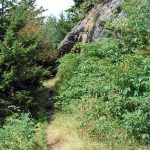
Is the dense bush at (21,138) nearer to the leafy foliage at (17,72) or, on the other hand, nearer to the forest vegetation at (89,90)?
the forest vegetation at (89,90)

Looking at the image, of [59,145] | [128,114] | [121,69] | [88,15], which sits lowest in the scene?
[59,145]

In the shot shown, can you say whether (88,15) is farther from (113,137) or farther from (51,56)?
(113,137)

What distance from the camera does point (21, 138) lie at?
1086 cm

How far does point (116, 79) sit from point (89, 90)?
1535 millimetres

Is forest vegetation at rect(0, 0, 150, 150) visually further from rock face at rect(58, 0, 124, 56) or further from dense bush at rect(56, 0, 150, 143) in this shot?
rock face at rect(58, 0, 124, 56)

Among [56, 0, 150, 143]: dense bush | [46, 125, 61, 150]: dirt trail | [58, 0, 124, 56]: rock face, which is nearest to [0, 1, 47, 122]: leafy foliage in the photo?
[56, 0, 150, 143]: dense bush

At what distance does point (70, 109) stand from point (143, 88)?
123 inches

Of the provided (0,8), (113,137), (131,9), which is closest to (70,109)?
(113,137)

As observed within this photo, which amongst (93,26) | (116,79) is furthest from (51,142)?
(93,26)

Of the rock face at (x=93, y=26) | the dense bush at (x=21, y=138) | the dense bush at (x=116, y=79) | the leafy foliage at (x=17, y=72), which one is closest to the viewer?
the dense bush at (x=116, y=79)

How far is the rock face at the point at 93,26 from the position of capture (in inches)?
684

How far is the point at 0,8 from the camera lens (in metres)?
17.6

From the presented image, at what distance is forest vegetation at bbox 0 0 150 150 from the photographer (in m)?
10.5

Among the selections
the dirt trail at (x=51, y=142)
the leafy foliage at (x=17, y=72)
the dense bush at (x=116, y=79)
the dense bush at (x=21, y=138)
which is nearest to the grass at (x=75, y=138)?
the dirt trail at (x=51, y=142)
